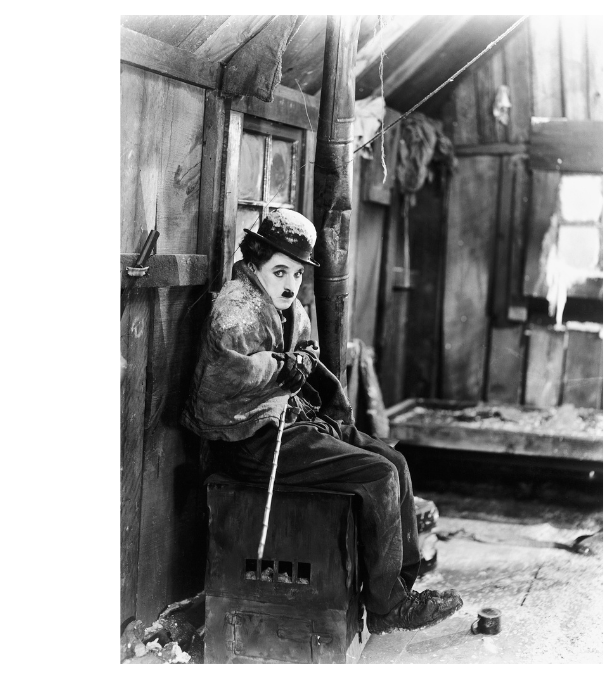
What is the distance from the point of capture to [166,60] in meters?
3.64

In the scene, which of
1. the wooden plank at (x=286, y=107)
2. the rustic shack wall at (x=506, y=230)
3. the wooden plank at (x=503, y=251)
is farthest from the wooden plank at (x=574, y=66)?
the wooden plank at (x=286, y=107)

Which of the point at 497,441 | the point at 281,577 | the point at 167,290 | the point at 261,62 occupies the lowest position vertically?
the point at 281,577

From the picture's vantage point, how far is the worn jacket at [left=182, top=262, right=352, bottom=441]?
11.6ft

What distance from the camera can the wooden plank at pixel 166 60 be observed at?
11.2ft

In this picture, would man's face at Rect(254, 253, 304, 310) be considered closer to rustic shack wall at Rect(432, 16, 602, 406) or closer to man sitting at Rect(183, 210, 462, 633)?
man sitting at Rect(183, 210, 462, 633)

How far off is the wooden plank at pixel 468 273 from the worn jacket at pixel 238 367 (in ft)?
13.8

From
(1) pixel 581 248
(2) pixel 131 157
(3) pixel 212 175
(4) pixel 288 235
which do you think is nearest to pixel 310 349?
(4) pixel 288 235

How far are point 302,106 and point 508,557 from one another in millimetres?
2986

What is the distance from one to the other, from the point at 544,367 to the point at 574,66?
2.45m

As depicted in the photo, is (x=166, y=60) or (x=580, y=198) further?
(x=580, y=198)

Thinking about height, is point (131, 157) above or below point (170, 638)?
above

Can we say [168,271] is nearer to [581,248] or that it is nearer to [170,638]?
[170,638]
